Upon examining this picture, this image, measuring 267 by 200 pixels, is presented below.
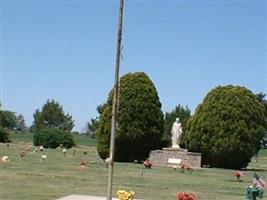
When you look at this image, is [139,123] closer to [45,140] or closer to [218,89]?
[218,89]

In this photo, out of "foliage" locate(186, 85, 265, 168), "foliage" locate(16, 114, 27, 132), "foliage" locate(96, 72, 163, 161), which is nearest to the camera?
"foliage" locate(186, 85, 265, 168)

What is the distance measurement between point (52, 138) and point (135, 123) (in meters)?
19.9

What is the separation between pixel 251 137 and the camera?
31.4 m

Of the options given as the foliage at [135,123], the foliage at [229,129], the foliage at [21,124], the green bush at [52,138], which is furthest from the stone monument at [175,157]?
the foliage at [21,124]

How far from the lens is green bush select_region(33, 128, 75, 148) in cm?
5222

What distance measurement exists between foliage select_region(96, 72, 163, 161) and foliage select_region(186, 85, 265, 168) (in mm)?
2627

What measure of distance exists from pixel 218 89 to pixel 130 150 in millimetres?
6197

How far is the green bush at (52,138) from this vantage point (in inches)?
2056

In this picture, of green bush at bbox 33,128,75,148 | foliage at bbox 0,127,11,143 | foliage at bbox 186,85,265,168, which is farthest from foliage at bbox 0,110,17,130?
foliage at bbox 186,85,265,168

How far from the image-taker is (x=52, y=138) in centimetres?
5209

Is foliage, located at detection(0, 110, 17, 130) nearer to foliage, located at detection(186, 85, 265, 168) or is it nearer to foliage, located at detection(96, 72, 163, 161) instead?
foliage, located at detection(96, 72, 163, 161)

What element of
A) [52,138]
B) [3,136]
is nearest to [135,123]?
[52,138]

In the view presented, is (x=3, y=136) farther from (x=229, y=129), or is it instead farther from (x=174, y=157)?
(x=229, y=129)

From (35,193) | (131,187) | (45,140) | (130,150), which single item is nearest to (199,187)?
(131,187)
